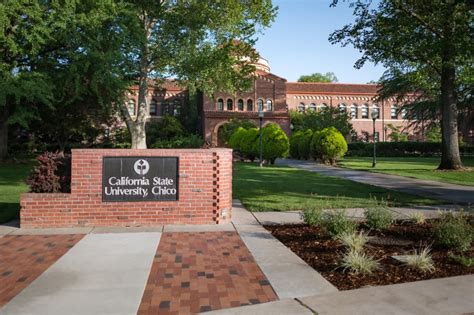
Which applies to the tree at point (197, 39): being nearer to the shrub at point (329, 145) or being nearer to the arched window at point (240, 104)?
the shrub at point (329, 145)

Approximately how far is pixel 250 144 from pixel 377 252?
2414 centimetres

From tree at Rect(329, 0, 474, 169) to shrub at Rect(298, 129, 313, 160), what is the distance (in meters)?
10.1

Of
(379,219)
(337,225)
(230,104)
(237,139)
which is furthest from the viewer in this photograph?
(230,104)

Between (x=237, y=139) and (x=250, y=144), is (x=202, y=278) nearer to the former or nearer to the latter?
(x=250, y=144)

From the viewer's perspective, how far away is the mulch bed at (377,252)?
468cm

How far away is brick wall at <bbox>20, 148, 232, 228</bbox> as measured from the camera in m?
7.52

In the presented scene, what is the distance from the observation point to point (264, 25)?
22.4m

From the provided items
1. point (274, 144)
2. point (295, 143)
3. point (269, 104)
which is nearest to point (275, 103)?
point (269, 104)

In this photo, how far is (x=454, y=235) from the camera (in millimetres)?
5645

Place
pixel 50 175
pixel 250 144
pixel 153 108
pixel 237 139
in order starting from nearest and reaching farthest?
pixel 50 175 → pixel 250 144 → pixel 237 139 → pixel 153 108

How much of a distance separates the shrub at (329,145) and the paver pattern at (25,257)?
22676 mm

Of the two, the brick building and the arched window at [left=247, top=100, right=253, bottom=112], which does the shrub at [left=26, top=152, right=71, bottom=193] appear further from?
the arched window at [left=247, top=100, right=253, bottom=112]

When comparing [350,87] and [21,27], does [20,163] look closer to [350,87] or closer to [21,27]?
[21,27]

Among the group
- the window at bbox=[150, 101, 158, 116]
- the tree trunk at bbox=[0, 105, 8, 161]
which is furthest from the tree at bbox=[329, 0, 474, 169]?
the window at bbox=[150, 101, 158, 116]
